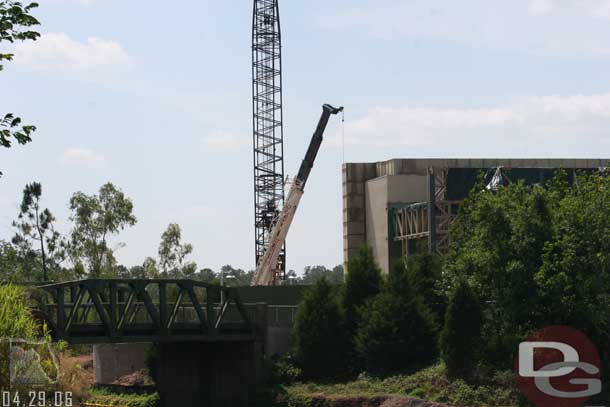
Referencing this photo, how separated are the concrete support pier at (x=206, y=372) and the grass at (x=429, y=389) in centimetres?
354

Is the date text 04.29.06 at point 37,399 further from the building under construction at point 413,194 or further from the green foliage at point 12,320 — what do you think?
the building under construction at point 413,194

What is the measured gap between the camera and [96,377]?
65000 millimetres

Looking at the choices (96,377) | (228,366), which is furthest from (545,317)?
(96,377)

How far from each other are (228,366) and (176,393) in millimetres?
2953

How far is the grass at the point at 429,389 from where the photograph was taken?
43375 millimetres

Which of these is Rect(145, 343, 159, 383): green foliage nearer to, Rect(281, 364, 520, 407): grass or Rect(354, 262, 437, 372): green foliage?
Rect(281, 364, 520, 407): grass

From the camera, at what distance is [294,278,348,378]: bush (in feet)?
170

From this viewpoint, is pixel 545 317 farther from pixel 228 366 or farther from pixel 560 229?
pixel 228 366

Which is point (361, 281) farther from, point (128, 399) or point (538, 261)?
point (128, 399)

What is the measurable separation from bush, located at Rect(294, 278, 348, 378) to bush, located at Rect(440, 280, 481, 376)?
7605 mm

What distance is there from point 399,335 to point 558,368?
8.04 meters

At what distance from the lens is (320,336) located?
5191 cm

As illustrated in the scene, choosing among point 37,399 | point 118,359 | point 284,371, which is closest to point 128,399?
point 118,359

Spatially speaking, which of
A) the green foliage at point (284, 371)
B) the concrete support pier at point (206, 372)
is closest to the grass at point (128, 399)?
the concrete support pier at point (206, 372)
